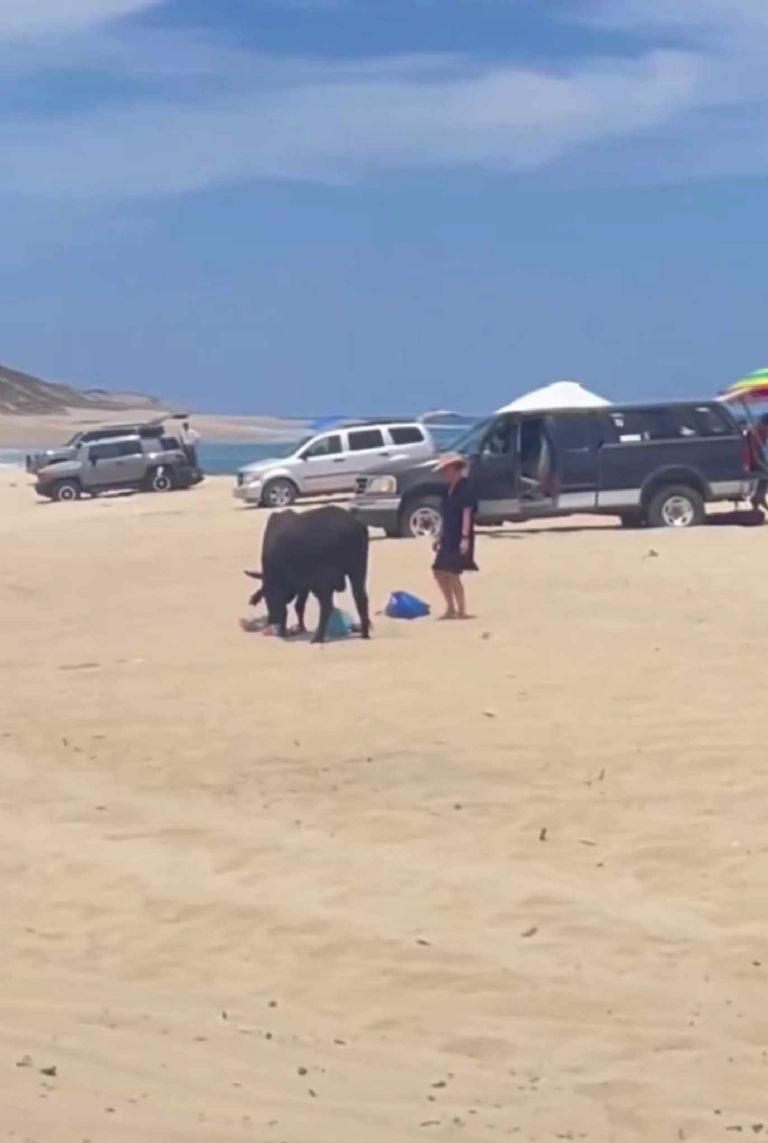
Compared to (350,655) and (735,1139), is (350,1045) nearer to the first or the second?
(735,1139)

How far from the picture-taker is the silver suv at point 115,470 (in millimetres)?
47750

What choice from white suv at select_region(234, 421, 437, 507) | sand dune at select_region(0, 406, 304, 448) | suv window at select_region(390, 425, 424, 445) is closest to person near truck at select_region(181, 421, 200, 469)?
white suv at select_region(234, 421, 437, 507)

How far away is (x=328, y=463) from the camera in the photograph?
3844cm

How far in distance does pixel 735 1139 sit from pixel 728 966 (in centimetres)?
200

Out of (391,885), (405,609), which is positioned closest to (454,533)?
(405,609)

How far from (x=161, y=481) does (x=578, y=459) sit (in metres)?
21.3

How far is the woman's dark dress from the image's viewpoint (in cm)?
1852

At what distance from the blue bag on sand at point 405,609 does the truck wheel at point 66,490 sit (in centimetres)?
2942

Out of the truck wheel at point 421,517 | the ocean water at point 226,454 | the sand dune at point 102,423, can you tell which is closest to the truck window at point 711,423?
the truck wheel at point 421,517

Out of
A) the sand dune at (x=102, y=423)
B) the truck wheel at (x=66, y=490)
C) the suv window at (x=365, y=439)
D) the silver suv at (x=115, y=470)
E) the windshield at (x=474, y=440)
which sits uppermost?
the windshield at (x=474, y=440)

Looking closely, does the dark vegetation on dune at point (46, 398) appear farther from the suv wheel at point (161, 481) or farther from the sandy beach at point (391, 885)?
the sandy beach at point (391, 885)

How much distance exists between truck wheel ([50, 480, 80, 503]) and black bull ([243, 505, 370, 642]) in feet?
101

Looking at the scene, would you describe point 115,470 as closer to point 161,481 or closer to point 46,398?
point 161,481

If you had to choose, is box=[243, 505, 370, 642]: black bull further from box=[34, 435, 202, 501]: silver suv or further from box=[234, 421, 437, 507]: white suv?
box=[34, 435, 202, 501]: silver suv
